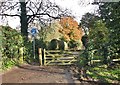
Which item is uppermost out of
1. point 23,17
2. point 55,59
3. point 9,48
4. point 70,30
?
point 70,30

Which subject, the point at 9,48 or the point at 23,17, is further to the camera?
the point at 23,17

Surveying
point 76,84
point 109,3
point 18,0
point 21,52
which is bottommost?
point 76,84

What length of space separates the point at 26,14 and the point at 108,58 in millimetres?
12321

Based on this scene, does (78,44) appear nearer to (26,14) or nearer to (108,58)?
(26,14)

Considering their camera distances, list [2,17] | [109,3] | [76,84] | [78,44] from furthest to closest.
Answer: [78,44], [2,17], [109,3], [76,84]

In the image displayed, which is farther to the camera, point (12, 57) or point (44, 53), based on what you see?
point (44, 53)

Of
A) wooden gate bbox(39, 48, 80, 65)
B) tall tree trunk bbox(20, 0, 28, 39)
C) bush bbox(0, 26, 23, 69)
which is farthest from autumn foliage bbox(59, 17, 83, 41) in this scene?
bush bbox(0, 26, 23, 69)

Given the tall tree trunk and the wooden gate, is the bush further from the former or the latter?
the tall tree trunk

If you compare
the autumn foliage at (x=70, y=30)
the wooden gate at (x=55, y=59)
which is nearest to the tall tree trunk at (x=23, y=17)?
the wooden gate at (x=55, y=59)

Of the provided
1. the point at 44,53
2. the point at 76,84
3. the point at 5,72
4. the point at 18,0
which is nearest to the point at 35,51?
the point at 44,53

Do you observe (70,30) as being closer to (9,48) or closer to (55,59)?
(55,59)

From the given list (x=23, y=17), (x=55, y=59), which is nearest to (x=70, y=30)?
(x=23, y=17)

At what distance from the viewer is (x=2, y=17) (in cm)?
2642

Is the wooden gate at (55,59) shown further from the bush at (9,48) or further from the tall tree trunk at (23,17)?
the tall tree trunk at (23,17)
